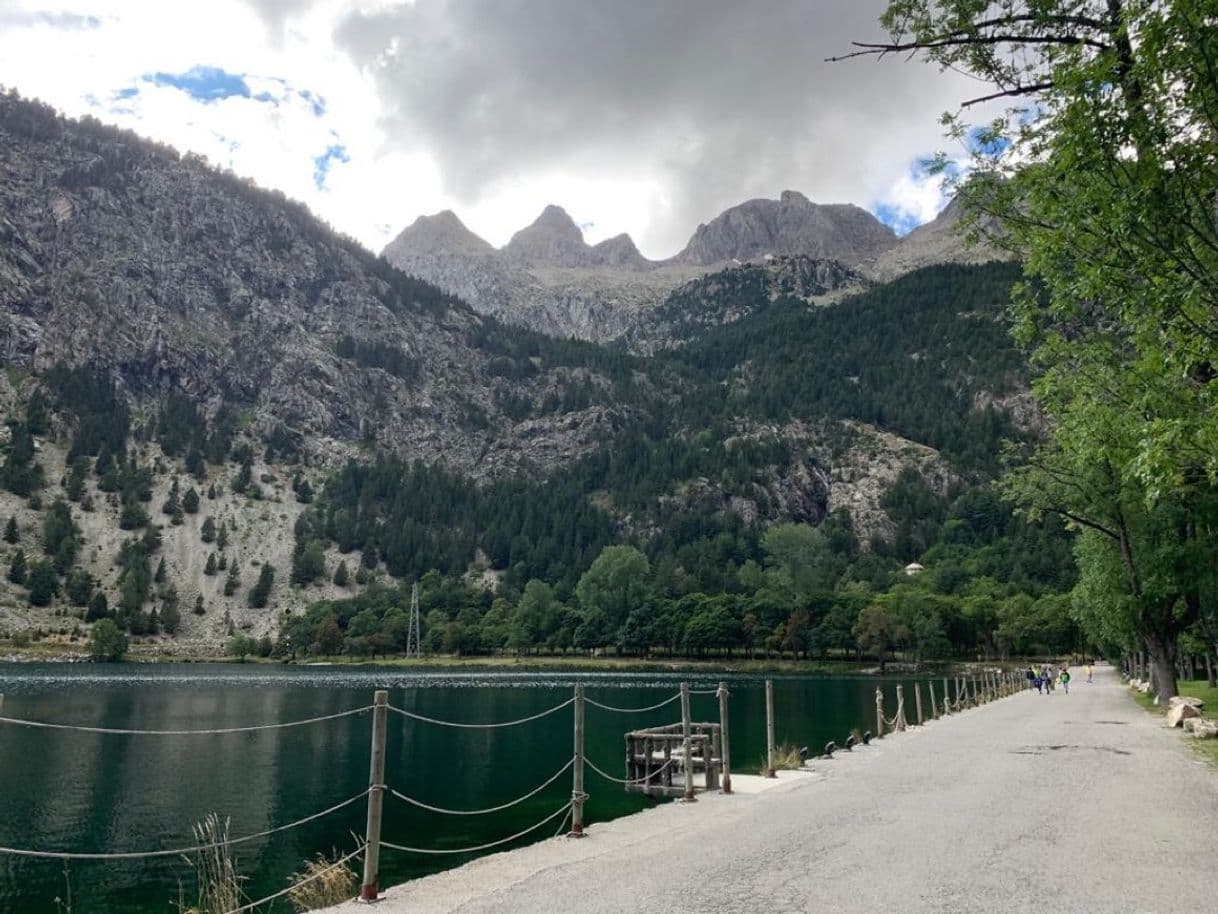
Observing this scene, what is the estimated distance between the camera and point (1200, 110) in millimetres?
11562

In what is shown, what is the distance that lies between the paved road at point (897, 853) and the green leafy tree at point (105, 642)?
17366cm

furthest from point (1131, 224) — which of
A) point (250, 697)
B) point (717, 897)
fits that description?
point (250, 697)

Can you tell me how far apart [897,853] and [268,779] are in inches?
1125

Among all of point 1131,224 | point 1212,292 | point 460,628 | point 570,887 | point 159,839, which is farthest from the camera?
point 460,628

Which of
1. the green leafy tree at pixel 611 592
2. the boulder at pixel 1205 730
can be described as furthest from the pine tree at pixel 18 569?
the boulder at pixel 1205 730

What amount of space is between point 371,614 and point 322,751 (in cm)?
15571

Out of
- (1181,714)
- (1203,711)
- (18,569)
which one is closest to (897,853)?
(1181,714)

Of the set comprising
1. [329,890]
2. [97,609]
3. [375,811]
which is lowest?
[329,890]

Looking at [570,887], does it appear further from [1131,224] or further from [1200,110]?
[1200,110]

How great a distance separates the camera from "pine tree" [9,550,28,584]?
184 meters

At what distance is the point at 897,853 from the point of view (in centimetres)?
1151

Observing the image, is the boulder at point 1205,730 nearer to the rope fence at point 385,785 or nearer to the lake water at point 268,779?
the rope fence at point 385,785

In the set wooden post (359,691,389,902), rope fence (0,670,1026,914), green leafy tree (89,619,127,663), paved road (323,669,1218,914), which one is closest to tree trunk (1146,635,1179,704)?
rope fence (0,670,1026,914)

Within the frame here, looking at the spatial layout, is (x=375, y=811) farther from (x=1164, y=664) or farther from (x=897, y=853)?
(x=1164, y=664)
